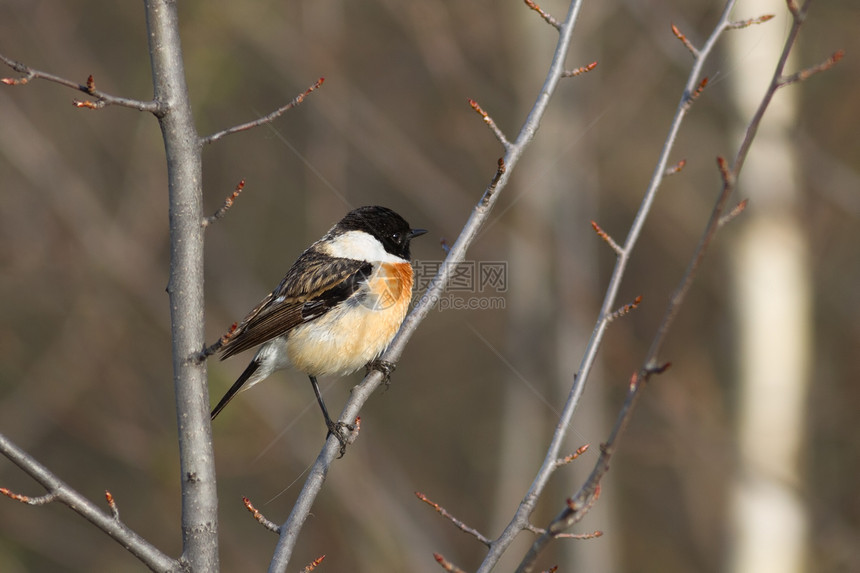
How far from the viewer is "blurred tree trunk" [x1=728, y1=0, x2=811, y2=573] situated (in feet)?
21.2

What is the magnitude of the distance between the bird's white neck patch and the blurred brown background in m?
1.68

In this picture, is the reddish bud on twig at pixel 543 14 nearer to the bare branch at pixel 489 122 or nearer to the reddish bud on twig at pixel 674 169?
the bare branch at pixel 489 122

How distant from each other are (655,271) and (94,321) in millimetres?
6424

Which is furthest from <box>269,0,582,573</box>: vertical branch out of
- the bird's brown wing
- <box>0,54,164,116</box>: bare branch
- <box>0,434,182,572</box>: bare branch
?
<box>0,54,164,116</box>: bare branch

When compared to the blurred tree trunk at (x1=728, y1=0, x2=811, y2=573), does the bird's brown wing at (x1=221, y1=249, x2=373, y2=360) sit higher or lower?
lower

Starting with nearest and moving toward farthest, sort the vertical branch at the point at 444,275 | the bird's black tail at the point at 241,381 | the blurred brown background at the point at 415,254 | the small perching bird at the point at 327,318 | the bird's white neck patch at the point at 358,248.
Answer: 1. the vertical branch at the point at 444,275
2. the bird's black tail at the point at 241,381
3. the small perching bird at the point at 327,318
4. the bird's white neck patch at the point at 358,248
5. the blurred brown background at the point at 415,254

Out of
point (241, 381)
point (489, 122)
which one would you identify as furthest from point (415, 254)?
point (489, 122)

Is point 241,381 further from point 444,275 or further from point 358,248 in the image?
point 444,275

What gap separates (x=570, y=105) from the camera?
7.59 m

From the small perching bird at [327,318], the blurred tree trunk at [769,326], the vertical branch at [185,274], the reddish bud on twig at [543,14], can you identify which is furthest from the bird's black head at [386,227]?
the blurred tree trunk at [769,326]

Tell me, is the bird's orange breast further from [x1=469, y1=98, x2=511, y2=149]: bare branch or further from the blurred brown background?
the blurred brown background

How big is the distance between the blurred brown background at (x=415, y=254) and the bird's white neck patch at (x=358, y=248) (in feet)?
5.52

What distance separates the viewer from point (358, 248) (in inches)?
208

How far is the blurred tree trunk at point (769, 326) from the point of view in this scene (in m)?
6.47
